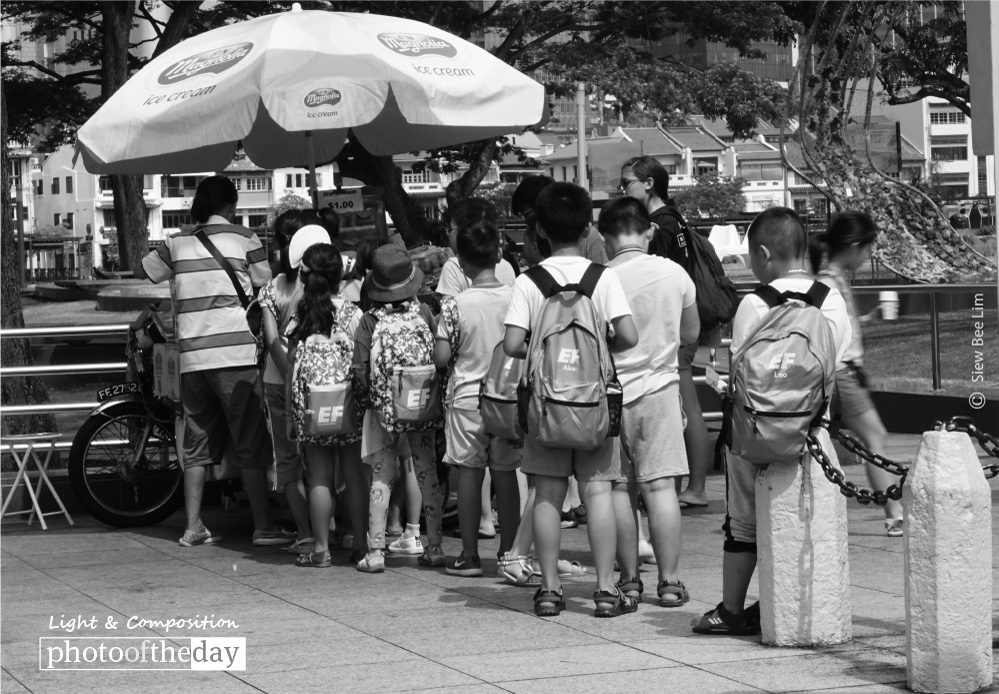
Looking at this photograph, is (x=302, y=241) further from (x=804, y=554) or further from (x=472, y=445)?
(x=804, y=554)

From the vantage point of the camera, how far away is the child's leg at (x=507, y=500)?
22.5 feet

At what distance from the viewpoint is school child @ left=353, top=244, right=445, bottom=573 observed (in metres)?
7.09

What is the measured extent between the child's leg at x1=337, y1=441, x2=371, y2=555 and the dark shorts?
849 millimetres

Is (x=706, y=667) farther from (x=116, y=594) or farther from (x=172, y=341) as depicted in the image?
(x=172, y=341)

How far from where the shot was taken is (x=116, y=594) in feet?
22.3

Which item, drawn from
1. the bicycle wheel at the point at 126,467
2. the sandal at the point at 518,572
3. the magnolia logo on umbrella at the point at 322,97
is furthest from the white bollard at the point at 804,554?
the bicycle wheel at the point at 126,467

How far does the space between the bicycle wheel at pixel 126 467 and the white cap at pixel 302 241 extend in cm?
166

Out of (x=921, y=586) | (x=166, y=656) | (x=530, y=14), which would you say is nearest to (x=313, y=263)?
(x=166, y=656)

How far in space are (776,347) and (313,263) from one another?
281 cm

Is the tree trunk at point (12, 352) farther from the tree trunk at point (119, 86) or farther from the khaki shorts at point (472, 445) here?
the tree trunk at point (119, 86)

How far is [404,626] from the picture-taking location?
598 centimetres

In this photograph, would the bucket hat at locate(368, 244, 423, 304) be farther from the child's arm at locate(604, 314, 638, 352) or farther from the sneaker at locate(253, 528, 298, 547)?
the sneaker at locate(253, 528, 298, 547)

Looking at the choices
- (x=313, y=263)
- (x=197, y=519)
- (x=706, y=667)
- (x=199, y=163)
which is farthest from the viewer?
(x=199, y=163)

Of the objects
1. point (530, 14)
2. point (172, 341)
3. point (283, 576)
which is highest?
point (530, 14)
